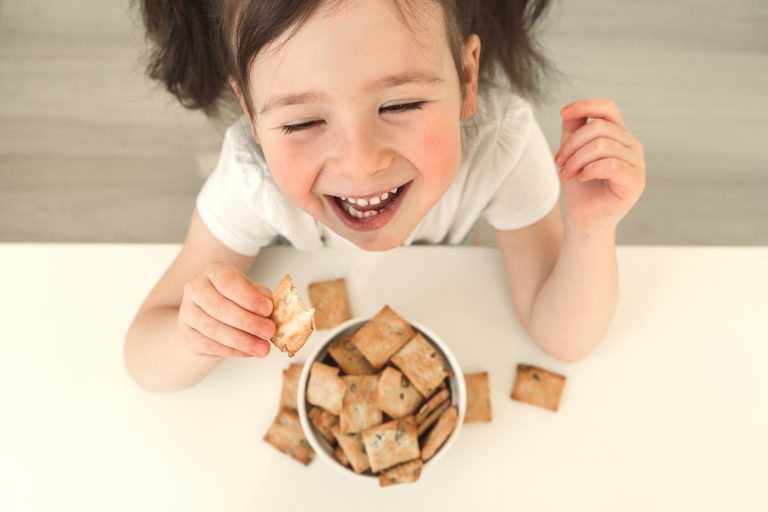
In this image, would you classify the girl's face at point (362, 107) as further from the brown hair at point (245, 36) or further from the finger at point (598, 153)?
the finger at point (598, 153)

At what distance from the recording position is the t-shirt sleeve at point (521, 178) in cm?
97

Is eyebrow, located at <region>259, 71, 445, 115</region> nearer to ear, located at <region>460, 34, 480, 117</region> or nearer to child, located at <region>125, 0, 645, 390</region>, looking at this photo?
child, located at <region>125, 0, 645, 390</region>

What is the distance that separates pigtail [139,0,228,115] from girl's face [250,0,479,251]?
0.17 meters

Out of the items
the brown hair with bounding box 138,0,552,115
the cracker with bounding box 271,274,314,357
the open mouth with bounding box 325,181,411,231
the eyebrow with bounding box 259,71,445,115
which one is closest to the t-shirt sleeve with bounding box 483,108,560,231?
the brown hair with bounding box 138,0,552,115

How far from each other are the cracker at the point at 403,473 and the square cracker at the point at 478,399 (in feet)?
0.37

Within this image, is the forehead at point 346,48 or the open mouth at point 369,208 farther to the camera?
the open mouth at point 369,208

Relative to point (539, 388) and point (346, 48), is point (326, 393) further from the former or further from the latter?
point (346, 48)

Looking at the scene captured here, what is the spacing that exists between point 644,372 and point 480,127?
1.36 ft

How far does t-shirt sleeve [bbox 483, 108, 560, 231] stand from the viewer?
0.97 meters

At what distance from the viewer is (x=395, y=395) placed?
2.51 ft

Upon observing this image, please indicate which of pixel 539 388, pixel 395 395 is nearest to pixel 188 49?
pixel 395 395

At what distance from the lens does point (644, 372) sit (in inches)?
33.7

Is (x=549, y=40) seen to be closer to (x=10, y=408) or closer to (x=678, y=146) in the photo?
(x=678, y=146)

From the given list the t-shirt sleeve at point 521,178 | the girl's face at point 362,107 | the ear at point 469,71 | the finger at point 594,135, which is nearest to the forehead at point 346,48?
the girl's face at point 362,107
